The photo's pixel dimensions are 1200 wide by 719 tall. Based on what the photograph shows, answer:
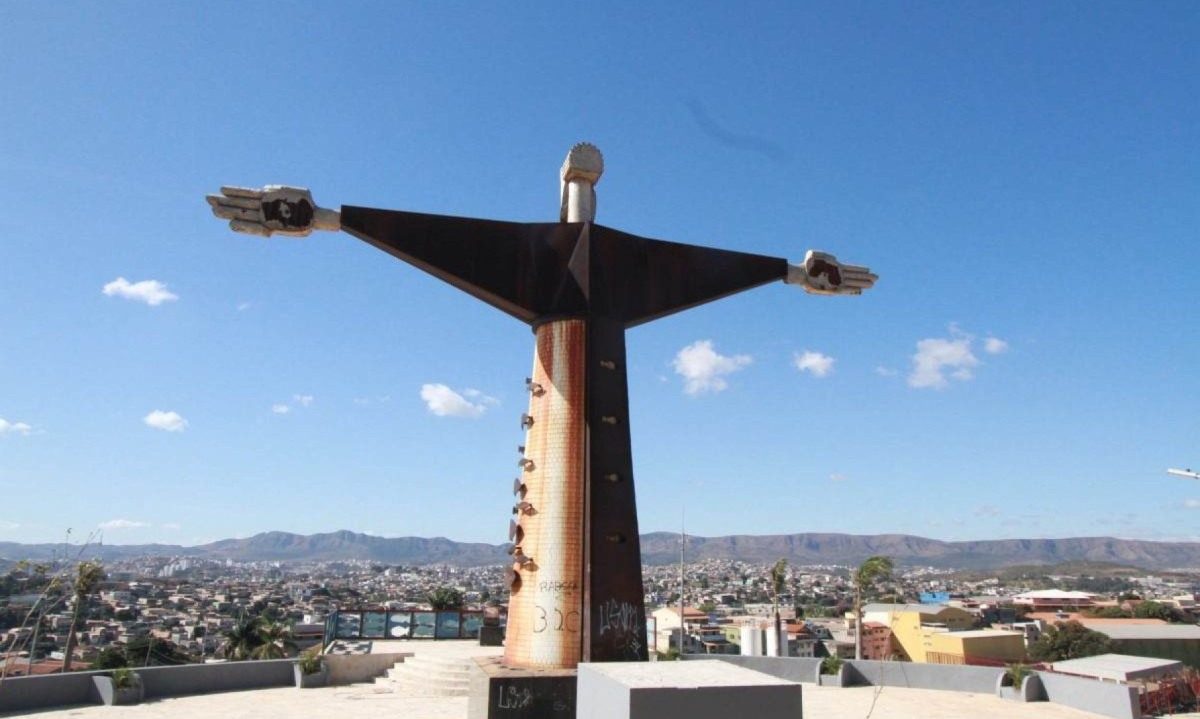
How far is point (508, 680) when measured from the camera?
13195 mm

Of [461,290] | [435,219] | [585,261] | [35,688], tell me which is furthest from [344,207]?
[35,688]

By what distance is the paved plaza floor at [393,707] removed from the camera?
1584cm

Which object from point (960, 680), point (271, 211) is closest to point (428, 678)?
point (271, 211)

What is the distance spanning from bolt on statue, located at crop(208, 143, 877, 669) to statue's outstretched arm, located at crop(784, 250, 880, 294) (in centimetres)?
253

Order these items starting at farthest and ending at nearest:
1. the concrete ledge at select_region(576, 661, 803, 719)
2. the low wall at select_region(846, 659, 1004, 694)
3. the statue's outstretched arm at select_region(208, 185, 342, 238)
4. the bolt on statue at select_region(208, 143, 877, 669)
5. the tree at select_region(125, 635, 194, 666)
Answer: the tree at select_region(125, 635, 194, 666), the low wall at select_region(846, 659, 1004, 694), the statue's outstretched arm at select_region(208, 185, 342, 238), the bolt on statue at select_region(208, 143, 877, 669), the concrete ledge at select_region(576, 661, 803, 719)

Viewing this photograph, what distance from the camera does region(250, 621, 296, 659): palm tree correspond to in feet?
137

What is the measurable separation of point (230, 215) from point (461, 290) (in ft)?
16.2

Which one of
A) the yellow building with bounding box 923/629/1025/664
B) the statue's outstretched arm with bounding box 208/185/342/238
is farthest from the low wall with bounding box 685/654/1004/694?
the yellow building with bounding box 923/629/1025/664

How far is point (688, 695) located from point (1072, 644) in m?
71.8

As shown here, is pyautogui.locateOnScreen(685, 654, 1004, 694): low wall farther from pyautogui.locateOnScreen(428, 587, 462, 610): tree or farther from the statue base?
pyautogui.locateOnScreen(428, 587, 462, 610): tree

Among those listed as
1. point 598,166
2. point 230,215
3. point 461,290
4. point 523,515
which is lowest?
point 523,515

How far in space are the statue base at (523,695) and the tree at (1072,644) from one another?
2490 inches

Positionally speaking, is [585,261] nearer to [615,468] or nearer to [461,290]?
[461,290]

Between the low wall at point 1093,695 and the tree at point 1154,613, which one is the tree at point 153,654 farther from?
the tree at point 1154,613
